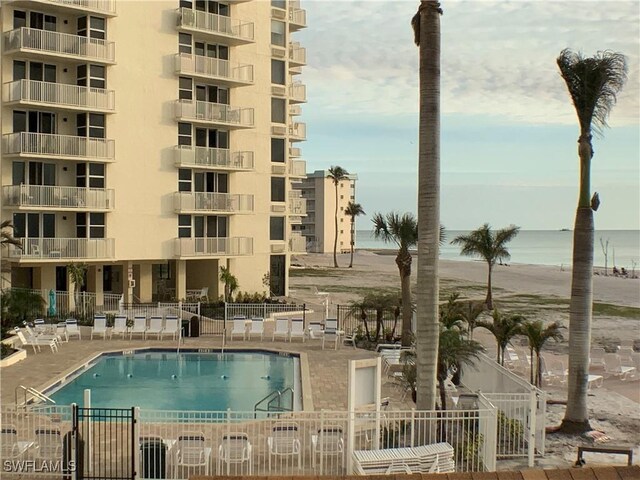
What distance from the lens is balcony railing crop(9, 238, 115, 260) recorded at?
107 feet

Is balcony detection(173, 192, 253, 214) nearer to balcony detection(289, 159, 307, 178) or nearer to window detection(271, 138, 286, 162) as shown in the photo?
window detection(271, 138, 286, 162)

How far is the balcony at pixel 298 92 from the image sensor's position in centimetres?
4716

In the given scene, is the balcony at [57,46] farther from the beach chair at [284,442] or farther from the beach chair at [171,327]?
the beach chair at [284,442]

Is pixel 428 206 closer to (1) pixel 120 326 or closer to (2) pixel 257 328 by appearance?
(2) pixel 257 328

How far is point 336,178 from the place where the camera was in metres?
111

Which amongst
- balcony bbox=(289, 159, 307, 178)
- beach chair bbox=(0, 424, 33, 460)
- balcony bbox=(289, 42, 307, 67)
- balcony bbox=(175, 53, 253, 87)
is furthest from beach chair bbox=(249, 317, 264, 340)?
balcony bbox=(289, 42, 307, 67)

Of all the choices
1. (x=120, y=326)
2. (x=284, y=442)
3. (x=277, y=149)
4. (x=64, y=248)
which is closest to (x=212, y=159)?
(x=277, y=149)

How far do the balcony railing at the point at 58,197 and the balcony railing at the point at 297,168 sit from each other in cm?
1362

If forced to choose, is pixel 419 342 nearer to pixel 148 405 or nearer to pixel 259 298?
pixel 148 405

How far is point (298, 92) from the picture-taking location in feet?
155

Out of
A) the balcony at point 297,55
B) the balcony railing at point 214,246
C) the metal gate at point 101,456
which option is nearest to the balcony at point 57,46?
the balcony railing at point 214,246

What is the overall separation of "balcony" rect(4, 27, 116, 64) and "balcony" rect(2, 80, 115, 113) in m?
1.36

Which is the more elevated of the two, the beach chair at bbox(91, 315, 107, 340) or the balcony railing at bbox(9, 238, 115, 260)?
the balcony railing at bbox(9, 238, 115, 260)

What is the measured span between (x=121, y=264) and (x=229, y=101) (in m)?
10.9
